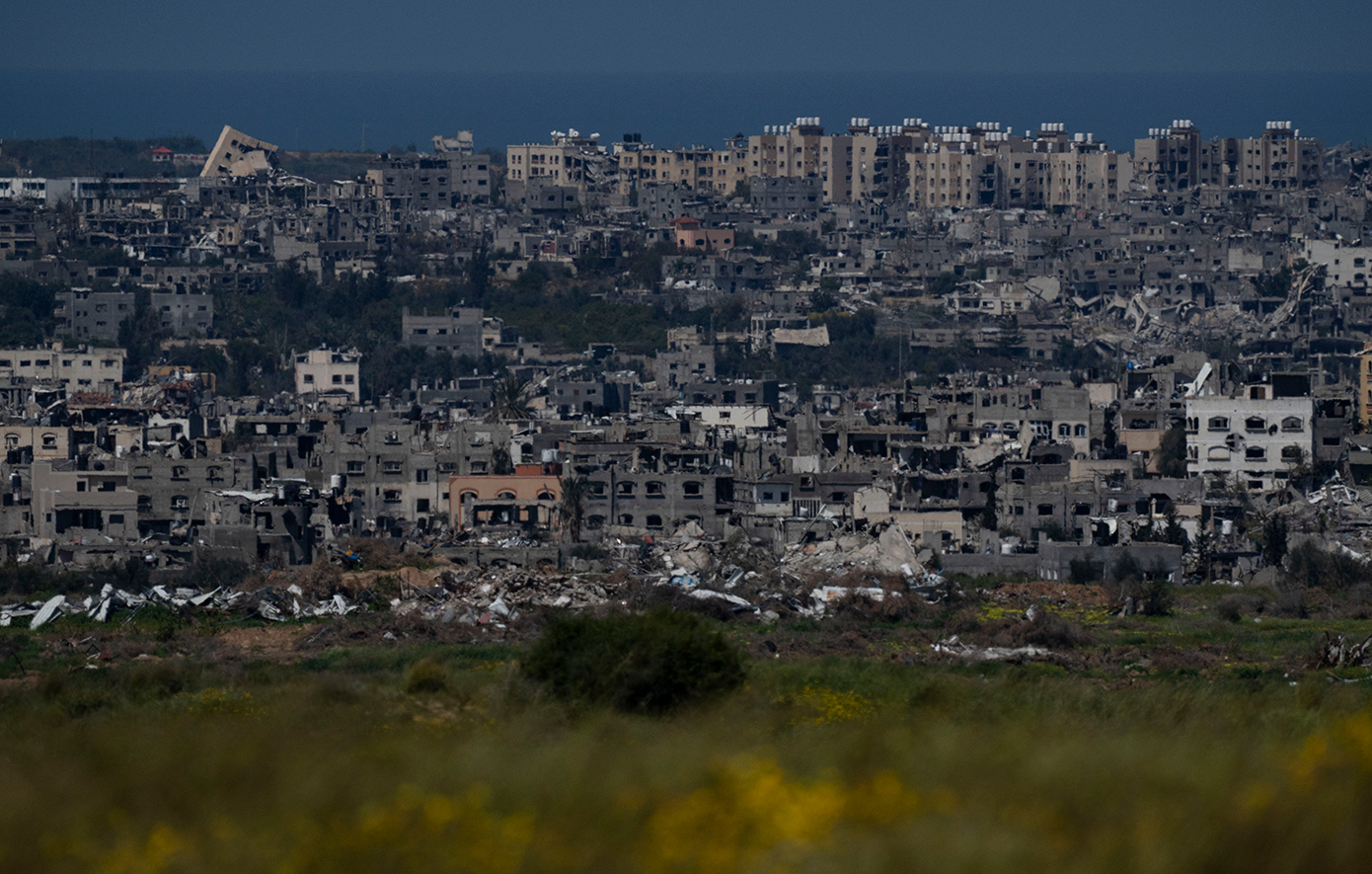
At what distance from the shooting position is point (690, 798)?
6645 millimetres

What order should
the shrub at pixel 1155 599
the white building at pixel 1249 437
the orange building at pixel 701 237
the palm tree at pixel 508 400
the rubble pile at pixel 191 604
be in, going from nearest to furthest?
1. the rubble pile at pixel 191 604
2. the shrub at pixel 1155 599
3. the white building at pixel 1249 437
4. the palm tree at pixel 508 400
5. the orange building at pixel 701 237

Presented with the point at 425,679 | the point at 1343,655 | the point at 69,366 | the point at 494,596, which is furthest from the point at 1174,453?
the point at 69,366

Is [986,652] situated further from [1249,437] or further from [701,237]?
[701,237]

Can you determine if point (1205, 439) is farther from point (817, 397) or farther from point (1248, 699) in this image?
point (1248, 699)

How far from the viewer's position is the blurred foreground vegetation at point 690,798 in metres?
6.08

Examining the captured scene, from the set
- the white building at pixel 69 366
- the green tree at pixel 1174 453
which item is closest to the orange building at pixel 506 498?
the green tree at pixel 1174 453

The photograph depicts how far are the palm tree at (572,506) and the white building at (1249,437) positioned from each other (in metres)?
12.8

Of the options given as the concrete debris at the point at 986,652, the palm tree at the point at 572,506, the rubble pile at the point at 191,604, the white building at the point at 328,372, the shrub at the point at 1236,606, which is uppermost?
the white building at the point at 328,372

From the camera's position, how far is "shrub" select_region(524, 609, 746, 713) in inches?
609

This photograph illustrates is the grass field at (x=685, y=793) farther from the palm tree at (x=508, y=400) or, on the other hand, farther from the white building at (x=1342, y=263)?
the white building at (x=1342, y=263)

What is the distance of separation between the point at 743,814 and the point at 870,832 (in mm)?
403

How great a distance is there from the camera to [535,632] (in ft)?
80.1

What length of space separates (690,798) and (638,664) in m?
9.54

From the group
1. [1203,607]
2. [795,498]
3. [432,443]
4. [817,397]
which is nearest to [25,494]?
[432,443]
